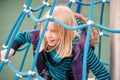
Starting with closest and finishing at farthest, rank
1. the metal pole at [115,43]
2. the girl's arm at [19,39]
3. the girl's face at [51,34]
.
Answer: the metal pole at [115,43] → the girl's face at [51,34] → the girl's arm at [19,39]

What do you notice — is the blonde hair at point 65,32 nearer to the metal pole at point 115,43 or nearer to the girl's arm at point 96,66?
the girl's arm at point 96,66

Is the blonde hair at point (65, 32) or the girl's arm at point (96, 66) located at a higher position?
the blonde hair at point (65, 32)

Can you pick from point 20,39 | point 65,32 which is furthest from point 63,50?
point 20,39

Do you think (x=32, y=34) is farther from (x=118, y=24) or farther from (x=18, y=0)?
(x=18, y=0)

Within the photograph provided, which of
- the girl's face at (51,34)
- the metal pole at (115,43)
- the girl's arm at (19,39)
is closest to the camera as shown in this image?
the metal pole at (115,43)

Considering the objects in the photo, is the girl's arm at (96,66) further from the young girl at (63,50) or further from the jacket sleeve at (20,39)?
the jacket sleeve at (20,39)

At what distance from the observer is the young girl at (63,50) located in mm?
672

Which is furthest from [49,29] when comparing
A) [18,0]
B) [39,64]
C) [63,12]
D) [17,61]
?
[18,0]

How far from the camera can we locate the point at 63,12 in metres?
0.69

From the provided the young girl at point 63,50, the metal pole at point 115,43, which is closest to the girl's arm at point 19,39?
the young girl at point 63,50

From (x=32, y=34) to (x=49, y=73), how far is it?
0.43 ft

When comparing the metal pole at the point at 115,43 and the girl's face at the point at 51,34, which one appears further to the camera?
the girl's face at the point at 51,34

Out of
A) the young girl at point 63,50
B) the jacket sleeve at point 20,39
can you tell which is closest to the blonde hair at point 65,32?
the young girl at point 63,50

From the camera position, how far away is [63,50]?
719mm
